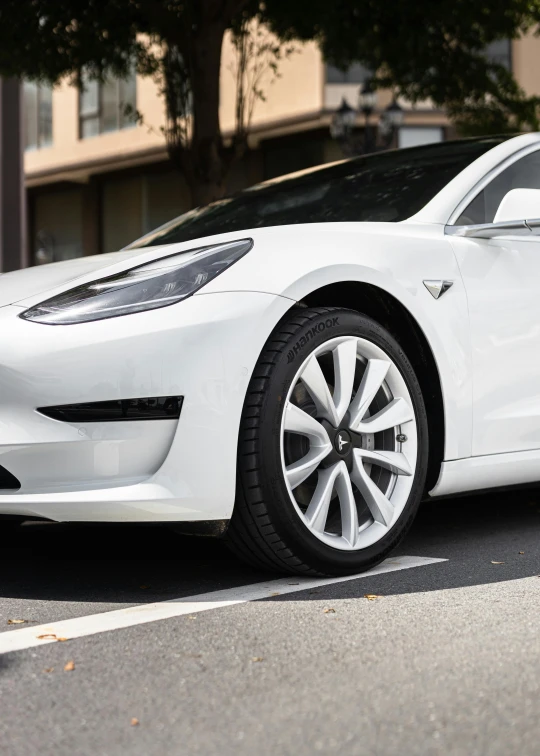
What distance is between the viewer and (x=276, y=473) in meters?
3.23

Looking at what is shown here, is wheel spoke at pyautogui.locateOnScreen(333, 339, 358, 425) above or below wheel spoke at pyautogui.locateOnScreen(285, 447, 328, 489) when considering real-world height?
above

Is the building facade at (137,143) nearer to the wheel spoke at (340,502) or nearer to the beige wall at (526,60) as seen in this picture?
the beige wall at (526,60)

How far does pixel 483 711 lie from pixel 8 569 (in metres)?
1.99

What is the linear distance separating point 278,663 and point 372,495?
3.25 feet

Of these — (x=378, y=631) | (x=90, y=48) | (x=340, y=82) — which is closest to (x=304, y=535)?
(x=378, y=631)

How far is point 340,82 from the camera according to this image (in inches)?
945

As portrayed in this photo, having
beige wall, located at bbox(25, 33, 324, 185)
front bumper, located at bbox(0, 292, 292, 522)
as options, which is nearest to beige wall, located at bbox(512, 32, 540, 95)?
beige wall, located at bbox(25, 33, 324, 185)

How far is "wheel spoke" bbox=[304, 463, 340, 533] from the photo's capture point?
336 centimetres

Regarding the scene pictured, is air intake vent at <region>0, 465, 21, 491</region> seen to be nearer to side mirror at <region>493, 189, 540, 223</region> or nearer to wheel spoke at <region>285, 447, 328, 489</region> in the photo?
wheel spoke at <region>285, 447, 328, 489</region>

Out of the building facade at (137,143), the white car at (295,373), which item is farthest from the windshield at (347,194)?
the building facade at (137,143)

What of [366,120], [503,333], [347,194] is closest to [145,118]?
[366,120]

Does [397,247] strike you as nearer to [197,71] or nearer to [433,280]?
[433,280]

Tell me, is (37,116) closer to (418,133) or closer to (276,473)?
(418,133)

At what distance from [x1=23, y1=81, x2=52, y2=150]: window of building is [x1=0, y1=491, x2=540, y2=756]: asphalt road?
2948cm
